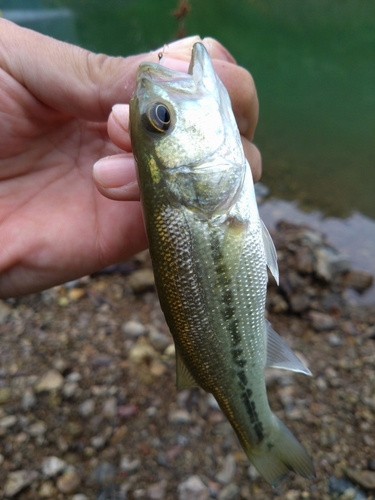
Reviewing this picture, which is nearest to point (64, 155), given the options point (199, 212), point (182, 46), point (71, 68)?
point (71, 68)

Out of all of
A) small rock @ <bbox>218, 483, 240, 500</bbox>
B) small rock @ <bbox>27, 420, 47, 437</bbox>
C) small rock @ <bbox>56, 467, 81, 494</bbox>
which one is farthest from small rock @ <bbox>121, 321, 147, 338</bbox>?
small rock @ <bbox>218, 483, 240, 500</bbox>

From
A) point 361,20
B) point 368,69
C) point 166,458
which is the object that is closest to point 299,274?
point 166,458

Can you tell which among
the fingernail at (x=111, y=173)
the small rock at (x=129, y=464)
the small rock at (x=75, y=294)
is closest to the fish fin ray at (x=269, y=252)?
the fingernail at (x=111, y=173)

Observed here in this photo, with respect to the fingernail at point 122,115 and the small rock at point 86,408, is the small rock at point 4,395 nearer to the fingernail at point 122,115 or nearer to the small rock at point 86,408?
the small rock at point 86,408

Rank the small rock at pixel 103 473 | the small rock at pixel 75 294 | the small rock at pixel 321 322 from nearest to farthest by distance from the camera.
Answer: the small rock at pixel 103 473, the small rock at pixel 75 294, the small rock at pixel 321 322

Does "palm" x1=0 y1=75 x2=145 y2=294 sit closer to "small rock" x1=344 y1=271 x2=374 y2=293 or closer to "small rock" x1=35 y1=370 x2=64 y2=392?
"small rock" x1=35 y1=370 x2=64 y2=392

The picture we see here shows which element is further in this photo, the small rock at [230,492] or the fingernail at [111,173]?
the small rock at [230,492]
